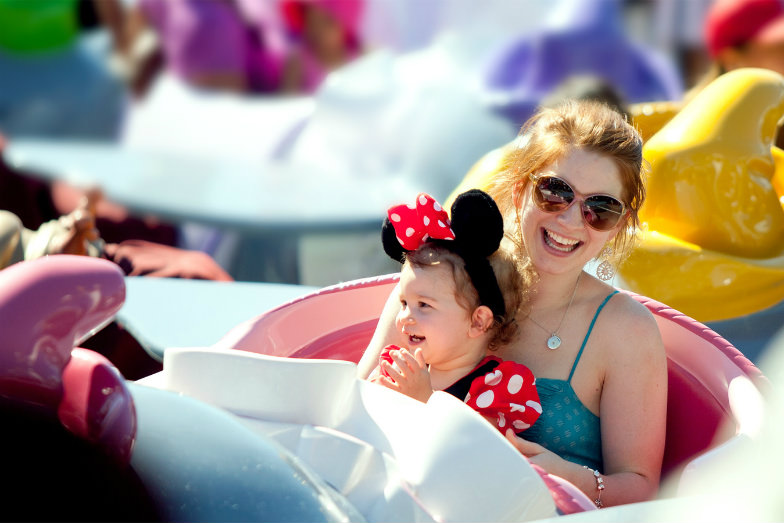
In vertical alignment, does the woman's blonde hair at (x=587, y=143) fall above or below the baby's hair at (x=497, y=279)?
above

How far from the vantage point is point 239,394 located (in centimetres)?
104

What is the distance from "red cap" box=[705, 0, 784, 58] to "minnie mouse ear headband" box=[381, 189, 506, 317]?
6.07 feet

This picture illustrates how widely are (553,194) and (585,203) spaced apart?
4cm

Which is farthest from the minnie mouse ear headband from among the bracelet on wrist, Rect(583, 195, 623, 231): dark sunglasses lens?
the bracelet on wrist

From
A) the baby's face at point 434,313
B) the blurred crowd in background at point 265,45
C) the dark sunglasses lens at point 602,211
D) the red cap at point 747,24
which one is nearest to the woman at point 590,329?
the dark sunglasses lens at point 602,211

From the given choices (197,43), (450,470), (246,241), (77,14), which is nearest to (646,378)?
(450,470)

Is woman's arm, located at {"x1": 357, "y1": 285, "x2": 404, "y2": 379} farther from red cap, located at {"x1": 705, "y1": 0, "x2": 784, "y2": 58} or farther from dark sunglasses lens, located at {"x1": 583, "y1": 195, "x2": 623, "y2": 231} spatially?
red cap, located at {"x1": 705, "y1": 0, "x2": 784, "y2": 58}

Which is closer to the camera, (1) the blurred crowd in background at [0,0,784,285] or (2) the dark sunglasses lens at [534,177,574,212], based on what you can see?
(2) the dark sunglasses lens at [534,177,574,212]

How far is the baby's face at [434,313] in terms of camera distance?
1.20 meters

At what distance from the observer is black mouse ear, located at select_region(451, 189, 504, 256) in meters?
1.19

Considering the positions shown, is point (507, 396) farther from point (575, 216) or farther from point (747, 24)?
point (747, 24)

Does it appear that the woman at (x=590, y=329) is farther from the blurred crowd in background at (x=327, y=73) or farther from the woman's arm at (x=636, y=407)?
the blurred crowd in background at (x=327, y=73)

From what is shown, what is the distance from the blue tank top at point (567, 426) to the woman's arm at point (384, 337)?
210mm

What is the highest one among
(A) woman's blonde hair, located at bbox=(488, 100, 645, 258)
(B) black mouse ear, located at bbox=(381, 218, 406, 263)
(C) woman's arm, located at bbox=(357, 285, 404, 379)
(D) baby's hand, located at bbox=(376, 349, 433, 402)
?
(A) woman's blonde hair, located at bbox=(488, 100, 645, 258)
